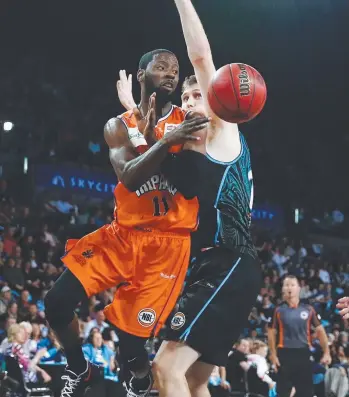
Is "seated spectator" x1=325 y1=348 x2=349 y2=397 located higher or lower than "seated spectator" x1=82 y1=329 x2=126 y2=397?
lower

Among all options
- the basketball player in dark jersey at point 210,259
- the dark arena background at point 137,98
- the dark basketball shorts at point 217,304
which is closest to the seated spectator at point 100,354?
the dark arena background at point 137,98

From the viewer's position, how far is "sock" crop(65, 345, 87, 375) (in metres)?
A: 4.27

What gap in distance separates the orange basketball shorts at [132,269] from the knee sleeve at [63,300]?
0.10 m

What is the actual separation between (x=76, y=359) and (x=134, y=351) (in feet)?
1.16

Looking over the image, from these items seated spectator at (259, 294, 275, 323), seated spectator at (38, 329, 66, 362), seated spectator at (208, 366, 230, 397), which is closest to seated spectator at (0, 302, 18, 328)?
seated spectator at (38, 329, 66, 362)

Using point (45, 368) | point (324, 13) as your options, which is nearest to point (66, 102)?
point (324, 13)

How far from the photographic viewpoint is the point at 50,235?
41.9 ft

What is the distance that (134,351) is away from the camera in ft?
14.1

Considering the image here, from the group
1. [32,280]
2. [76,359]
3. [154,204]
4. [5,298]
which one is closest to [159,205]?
[154,204]

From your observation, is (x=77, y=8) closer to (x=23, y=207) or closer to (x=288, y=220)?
(x=23, y=207)

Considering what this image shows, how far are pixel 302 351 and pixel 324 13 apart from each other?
375 inches

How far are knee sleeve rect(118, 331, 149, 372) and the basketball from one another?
1456 millimetres

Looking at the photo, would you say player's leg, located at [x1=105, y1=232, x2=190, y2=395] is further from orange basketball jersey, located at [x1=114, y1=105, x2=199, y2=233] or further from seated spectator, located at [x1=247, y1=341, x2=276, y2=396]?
seated spectator, located at [x1=247, y1=341, x2=276, y2=396]

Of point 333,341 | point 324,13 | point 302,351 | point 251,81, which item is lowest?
point 333,341
